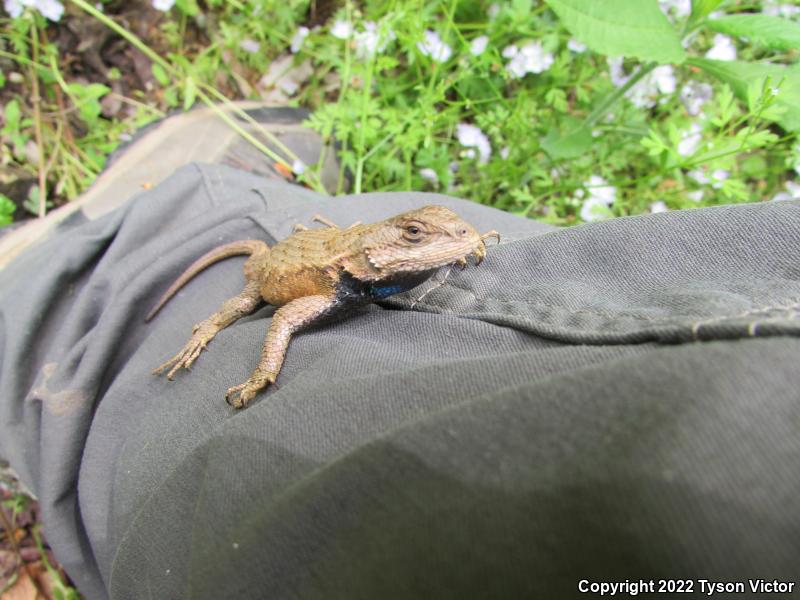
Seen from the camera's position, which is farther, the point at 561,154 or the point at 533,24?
the point at 533,24

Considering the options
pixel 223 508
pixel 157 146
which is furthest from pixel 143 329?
pixel 157 146

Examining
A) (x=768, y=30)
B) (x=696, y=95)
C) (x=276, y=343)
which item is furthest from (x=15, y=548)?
(x=696, y=95)

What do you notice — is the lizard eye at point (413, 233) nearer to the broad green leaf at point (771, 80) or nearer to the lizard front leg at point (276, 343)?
the lizard front leg at point (276, 343)

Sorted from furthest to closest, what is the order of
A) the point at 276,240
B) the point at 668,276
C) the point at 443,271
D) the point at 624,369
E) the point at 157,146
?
the point at 157,146, the point at 276,240, the point at 443,271, the point at 668,276, the point at 624,369

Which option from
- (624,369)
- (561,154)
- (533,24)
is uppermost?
(533,24)

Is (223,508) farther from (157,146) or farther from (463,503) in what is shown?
(157,146)

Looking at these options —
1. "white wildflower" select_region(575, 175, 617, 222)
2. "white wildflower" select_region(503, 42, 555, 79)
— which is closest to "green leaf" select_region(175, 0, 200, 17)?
"white wildflower" select_region(503, 42, 555, 79)
